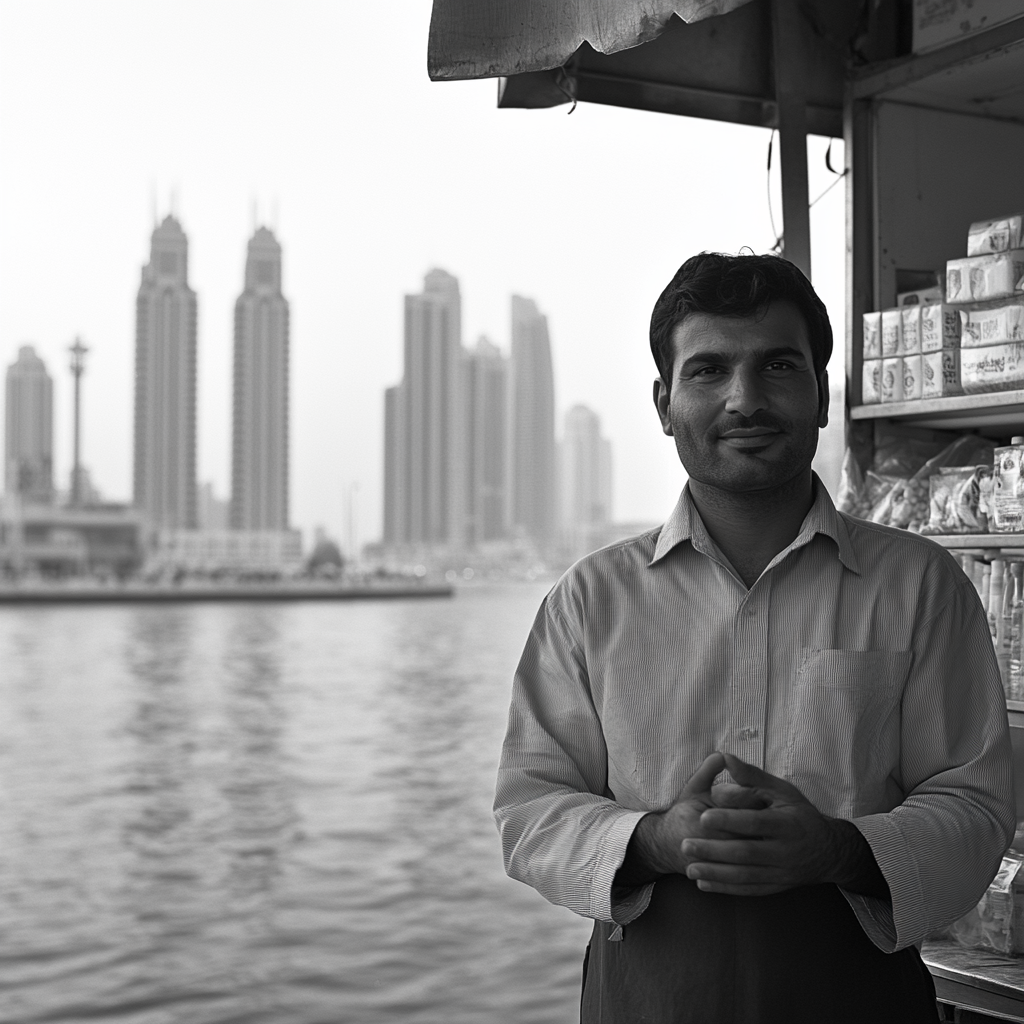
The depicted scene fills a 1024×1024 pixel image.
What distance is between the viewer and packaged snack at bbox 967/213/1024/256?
6.91 ft

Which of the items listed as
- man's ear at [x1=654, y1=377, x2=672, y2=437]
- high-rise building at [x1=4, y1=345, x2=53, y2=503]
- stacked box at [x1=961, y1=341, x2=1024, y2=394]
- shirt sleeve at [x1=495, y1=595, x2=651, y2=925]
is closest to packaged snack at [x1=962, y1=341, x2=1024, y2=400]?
stacked box at [x1=961, y1=341, x2=1024, y2=394]

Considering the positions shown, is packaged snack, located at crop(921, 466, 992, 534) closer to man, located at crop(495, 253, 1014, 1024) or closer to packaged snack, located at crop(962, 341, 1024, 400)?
packaged snack, located at crop(962, 341, 1024, 400)

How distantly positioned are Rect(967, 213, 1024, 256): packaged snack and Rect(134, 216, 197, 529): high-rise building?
102m

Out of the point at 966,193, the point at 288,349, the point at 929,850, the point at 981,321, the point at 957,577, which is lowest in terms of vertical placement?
the point at 929,850

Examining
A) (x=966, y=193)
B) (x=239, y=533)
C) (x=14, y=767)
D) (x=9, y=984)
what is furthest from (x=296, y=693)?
(x=239, y=533)

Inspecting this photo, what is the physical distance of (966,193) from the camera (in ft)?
7.92

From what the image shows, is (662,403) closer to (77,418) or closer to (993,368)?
(993,368)

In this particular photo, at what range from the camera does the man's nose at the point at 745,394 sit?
1.28 m

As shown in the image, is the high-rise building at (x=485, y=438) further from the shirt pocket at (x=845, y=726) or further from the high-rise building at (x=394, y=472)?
the shirt pocket at (x=845, y=726)

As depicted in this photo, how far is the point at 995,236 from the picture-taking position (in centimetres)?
214

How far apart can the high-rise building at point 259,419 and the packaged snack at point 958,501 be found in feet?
325

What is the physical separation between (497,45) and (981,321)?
96cm

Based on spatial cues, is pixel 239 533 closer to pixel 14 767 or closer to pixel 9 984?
pixel 14 767

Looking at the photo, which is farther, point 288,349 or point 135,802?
point 288,349
